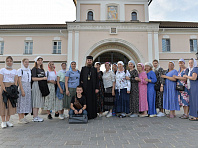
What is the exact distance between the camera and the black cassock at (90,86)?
5488mm

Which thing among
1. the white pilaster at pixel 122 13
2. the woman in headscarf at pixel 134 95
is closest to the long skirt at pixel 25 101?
the woman in headscarf at pixel 134 95

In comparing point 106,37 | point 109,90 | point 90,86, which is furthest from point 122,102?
point 106,37

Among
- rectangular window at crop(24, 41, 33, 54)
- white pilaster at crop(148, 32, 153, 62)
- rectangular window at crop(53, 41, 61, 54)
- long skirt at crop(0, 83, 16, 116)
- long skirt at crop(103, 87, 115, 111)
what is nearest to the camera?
long skirt at crop(0, 83, 16, 116)

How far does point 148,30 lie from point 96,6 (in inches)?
250

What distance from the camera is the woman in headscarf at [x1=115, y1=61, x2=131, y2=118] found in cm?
580

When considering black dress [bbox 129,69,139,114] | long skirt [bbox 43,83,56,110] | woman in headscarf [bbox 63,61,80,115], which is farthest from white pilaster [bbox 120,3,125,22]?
long skirt [bbox 43,83,56,110]

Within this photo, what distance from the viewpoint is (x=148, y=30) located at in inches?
633

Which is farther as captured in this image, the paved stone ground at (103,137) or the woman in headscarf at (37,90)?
the woman in headscarf at (37,90)

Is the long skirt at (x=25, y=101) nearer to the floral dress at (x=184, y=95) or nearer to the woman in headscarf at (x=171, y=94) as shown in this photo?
the woman in headscarf at (x=171, y=94)

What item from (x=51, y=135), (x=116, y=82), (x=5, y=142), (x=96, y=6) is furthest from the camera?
(x=96, y=6)

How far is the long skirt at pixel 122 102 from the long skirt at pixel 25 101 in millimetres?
3111

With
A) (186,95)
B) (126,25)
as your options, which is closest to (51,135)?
(186,95)

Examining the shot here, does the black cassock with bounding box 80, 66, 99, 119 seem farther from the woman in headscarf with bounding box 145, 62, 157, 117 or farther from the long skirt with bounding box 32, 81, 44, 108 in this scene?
the woman in headscarf with bounding box 145, 62, 157, 117

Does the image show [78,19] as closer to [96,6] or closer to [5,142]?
[96,6]
